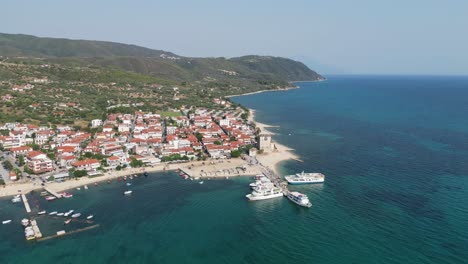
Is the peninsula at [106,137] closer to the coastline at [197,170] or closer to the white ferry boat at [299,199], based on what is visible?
the coastline at [197,170]

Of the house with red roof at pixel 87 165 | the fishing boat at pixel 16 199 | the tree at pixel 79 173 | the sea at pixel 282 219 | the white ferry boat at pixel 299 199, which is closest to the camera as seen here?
the sea at pixel 282 219

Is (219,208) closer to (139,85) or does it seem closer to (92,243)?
(92,243)

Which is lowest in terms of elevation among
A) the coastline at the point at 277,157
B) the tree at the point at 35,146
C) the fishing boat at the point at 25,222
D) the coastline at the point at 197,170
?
the fishing boat at the point at 25,222

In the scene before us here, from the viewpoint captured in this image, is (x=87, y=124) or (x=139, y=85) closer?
(x=87, y=124)

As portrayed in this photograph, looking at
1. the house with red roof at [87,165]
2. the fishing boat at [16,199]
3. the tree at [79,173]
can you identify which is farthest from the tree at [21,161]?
the fishing boat at [16,199]

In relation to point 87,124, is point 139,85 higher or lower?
higher

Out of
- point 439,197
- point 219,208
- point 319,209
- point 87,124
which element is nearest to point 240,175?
point 219,208

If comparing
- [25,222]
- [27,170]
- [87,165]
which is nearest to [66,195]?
[25,222]
